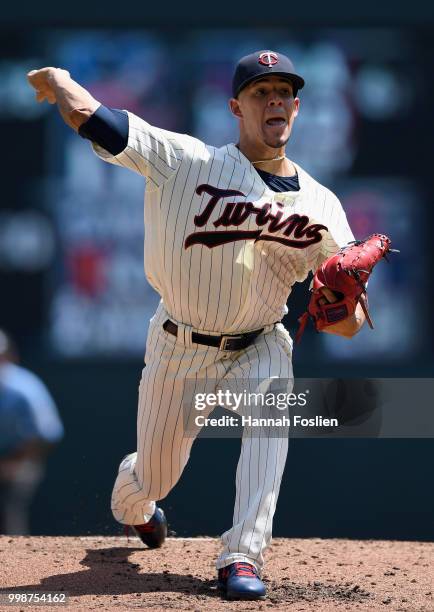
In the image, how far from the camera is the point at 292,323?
6.04 meters

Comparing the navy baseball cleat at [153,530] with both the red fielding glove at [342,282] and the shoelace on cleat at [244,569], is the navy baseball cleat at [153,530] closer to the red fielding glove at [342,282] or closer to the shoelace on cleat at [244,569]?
the shoelace on cleat at [244,569]

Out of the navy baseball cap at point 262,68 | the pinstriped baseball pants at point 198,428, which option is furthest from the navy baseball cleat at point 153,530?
the navy baseball cap at point 262,68

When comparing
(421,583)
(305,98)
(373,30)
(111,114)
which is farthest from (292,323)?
(111,114)

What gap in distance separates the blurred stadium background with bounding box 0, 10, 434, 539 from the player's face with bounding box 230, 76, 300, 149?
2.19 metres

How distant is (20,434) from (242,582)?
2.50 meters

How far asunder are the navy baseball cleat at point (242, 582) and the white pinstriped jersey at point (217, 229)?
698mm

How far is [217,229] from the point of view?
3.70 m

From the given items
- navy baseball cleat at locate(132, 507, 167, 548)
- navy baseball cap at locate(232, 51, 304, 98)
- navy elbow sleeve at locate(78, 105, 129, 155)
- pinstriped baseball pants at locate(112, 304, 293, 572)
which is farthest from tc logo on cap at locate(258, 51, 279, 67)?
navy baseball cleat at locate(132, 507, 167, 548)

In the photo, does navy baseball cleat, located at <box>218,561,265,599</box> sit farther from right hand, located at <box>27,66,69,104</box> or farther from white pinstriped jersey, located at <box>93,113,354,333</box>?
right hand, located at <box>27,66,69,104</box>

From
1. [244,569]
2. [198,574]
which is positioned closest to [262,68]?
[244,569]

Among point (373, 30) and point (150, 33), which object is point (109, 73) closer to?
point (150, 33)

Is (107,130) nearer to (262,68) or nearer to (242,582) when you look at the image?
(262,68)

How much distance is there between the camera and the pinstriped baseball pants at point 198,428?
11.8 feet

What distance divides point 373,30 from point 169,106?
40.3 inches
